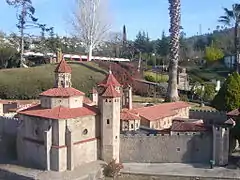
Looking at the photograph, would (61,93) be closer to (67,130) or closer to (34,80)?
(67,130)

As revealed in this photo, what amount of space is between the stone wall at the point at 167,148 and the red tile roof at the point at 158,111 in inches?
234

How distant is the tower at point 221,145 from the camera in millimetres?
28250

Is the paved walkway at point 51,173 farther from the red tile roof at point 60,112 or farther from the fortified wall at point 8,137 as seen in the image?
the red tile roof at point 60,112

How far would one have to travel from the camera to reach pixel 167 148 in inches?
1145

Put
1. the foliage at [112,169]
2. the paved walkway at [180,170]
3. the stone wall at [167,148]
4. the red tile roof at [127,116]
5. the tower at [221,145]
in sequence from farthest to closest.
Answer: the red tile roof at [127,116], the stone wall at [167,148], the tower at [221,145], the foliage at [112,169], the paved walkway at [180,170]

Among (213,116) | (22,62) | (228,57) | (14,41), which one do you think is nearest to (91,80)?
(22,62)

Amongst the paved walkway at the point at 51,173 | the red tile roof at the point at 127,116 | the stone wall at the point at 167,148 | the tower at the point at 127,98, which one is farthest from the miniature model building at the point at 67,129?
the tower at the point at 127,98

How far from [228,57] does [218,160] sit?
51809 mm

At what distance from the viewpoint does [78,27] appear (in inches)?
2216

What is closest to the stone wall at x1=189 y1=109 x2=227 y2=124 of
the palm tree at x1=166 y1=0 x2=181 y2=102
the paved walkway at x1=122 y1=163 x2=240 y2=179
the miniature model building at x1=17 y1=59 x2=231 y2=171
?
the palm tree at x1=166 y1=0 x2=181 y2=102

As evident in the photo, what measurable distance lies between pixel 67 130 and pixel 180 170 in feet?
25.9

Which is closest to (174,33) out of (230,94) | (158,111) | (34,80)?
(230,94)

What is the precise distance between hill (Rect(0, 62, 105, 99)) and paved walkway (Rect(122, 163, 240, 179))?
82.1 ft

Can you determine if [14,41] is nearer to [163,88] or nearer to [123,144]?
[163,88]
